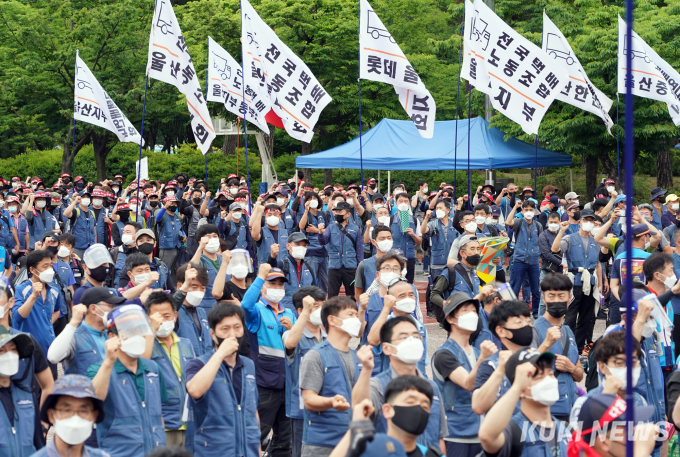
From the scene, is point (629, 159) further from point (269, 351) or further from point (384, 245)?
point (384, 245)

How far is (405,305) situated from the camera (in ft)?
20.2

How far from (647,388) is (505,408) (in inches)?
91.2

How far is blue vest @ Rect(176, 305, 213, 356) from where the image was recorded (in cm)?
659

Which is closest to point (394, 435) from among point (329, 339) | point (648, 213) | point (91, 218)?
point (329, 339)

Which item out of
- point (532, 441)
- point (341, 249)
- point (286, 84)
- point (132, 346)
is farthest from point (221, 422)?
point (286, 84)

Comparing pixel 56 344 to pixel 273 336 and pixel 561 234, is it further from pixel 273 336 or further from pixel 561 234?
pixel 561 234

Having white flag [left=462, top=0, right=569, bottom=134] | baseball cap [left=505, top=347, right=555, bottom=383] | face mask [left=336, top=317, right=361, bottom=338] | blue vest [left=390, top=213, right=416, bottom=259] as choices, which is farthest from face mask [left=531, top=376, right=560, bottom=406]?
white flag [left=462, top=0, right=569, bottom=134]

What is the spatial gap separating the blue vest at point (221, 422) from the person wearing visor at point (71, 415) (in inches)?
36.1

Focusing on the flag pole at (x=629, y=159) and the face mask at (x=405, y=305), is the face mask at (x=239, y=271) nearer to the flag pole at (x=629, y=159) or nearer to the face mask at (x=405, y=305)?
the face mask at (x=405, y=305)

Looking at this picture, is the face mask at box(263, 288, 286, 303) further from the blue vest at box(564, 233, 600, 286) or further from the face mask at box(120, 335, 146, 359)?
the blue vest at box(564, 233, 600, 286)

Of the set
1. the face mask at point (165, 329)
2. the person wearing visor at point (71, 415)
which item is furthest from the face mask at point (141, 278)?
the person wearing visor at point (71, 415)

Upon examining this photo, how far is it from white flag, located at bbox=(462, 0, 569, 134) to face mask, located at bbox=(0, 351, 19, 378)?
33.6 feet

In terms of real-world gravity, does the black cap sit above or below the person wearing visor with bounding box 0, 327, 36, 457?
above

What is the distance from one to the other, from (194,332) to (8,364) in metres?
1.98
